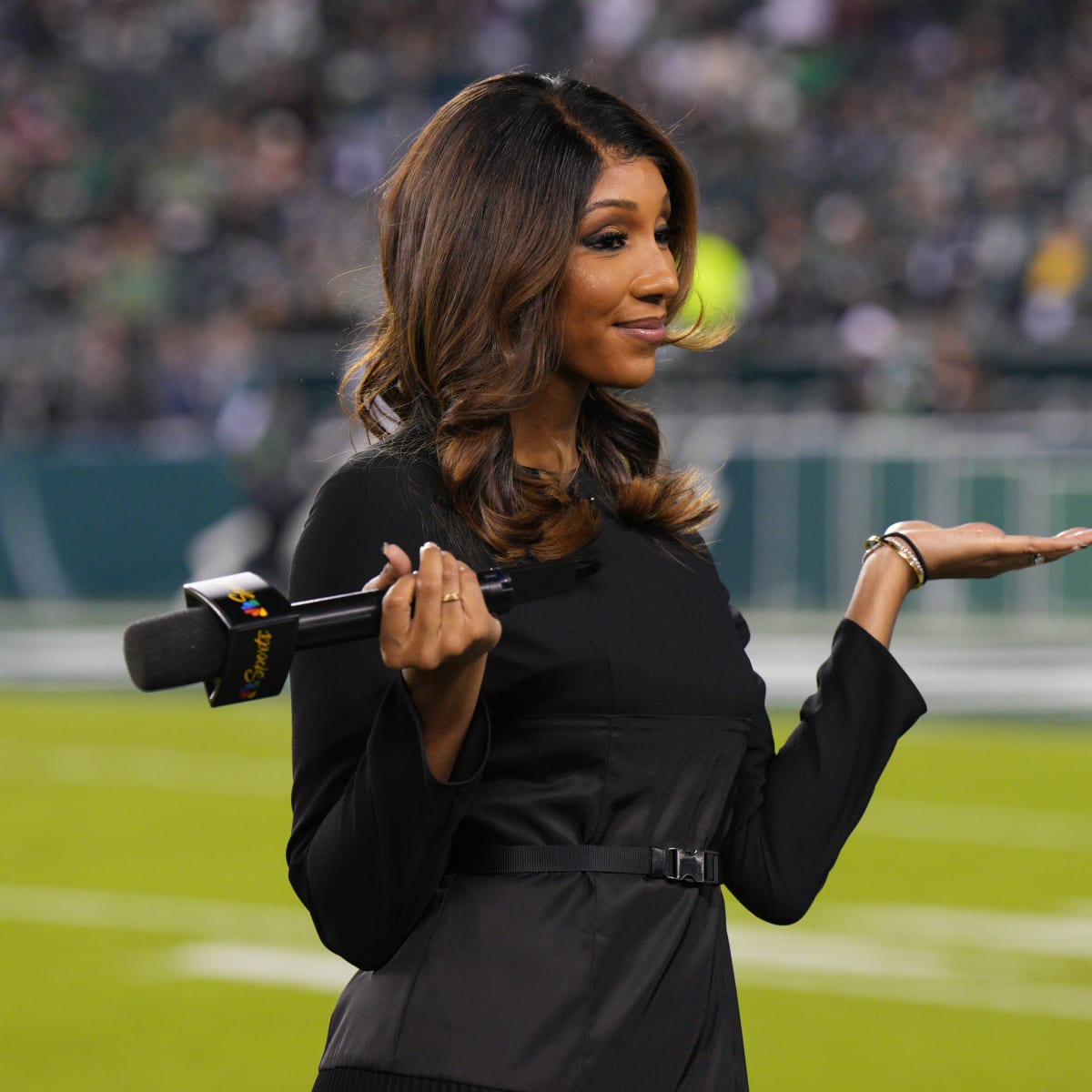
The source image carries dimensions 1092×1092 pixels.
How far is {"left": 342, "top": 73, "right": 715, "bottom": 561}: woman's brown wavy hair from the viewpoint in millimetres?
2172

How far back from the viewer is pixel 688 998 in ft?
6.90

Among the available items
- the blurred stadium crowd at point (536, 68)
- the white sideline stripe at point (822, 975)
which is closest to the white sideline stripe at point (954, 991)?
the white sideline stripe at point (822, 975)

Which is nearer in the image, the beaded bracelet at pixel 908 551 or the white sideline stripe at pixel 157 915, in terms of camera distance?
the beaded bracelet at pixel 908 551

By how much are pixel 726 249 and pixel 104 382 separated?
190 inches

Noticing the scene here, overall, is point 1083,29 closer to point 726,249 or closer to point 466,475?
point 726,249

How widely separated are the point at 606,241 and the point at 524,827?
24.5 inches

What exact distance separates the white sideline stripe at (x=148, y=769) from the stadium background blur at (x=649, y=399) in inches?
1.3

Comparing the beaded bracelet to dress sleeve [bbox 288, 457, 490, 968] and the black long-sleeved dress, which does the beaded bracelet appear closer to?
the black long-sleeved dress

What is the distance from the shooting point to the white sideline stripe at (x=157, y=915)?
655cm

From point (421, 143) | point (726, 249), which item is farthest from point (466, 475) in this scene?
point (726, 249)

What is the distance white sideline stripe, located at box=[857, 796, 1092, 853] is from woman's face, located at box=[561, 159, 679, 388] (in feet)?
19.0

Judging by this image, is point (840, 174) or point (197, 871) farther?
point (840, 174)

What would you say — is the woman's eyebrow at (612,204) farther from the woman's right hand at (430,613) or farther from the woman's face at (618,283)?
the woman's right hand at (430,613)

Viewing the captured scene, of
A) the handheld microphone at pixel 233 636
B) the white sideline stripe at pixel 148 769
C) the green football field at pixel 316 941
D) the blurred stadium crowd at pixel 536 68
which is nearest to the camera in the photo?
the handheld microphone at pixel 233 636
